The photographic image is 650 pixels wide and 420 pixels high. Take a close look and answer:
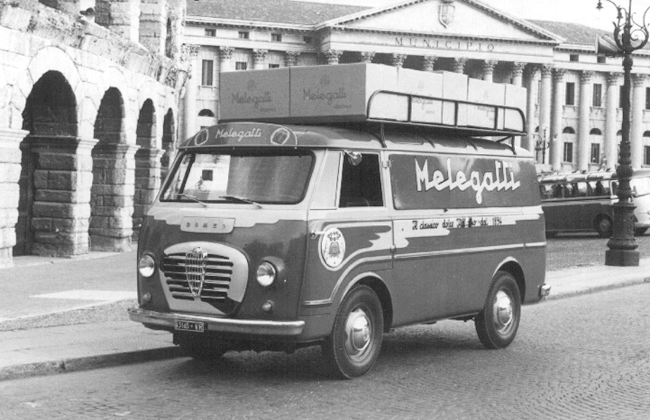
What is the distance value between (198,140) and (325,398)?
2.65 m

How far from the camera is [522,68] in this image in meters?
97.0

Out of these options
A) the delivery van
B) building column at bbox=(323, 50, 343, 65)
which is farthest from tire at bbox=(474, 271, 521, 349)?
building column at bbox=(323, 50, 343, 65)

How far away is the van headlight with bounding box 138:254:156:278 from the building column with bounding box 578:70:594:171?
3751 inches

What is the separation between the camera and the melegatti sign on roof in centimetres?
953

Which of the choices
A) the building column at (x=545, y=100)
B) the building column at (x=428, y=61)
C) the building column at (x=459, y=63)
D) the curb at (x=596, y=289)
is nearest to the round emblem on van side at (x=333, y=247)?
the curb at (x=596, y=289)

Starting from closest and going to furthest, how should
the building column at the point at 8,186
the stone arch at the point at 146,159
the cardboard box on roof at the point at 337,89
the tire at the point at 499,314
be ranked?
the cardboard box on roof at the point at 337,89
the tire at the point at 499,314
the building column at the point at 8,186
the stone arch at the point at 146,159

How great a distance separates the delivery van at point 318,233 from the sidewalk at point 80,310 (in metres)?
0.85

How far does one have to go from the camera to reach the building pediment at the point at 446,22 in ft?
296

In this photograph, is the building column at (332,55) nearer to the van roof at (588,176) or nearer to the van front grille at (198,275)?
the van roof at (588,176)

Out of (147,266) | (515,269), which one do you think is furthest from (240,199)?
(515,269)

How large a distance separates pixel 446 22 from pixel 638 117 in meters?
22.9

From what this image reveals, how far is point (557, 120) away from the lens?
326 ft

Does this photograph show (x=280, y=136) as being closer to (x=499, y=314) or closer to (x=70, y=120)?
(x=499, y=314)

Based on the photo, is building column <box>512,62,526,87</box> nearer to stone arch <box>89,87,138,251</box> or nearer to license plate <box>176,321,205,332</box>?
stone arch <box>89,87,138,251</box>
